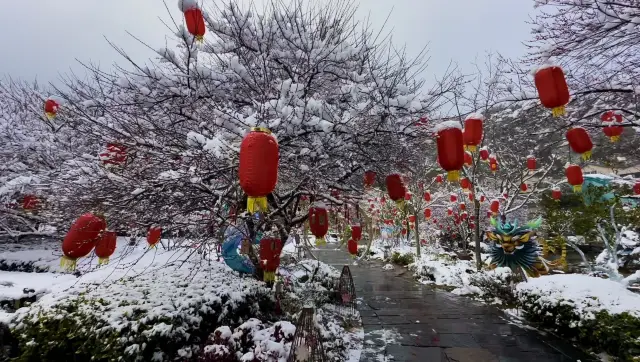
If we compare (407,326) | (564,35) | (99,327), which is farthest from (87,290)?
(564,35)

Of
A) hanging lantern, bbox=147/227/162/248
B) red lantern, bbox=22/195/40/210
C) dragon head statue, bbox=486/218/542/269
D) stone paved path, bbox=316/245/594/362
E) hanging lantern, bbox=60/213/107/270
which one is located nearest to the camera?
hanging lantern, bbox=60/213/107/270

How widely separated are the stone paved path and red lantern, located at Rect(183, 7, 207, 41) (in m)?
5.80

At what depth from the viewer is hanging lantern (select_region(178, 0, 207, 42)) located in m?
3.99

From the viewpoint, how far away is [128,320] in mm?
5031

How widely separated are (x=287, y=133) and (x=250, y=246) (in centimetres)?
250

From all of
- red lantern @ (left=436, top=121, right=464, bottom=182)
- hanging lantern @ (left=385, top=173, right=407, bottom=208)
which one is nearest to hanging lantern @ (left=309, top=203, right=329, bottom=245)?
hanging lantern @ (left=385, top=173, right=407, bottom=208)

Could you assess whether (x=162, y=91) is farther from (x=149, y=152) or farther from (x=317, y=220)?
(x=317, y=220)

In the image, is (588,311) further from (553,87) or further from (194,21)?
(194,21)

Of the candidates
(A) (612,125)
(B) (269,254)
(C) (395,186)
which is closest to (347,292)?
(B) (269,254)

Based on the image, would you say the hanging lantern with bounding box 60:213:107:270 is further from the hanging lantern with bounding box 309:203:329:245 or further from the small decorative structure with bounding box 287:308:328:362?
the hanging lantern with bounding box 309:203:329:245

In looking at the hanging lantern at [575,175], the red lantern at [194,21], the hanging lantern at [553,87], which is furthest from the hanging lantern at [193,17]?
the hanging lantern at [575,175]

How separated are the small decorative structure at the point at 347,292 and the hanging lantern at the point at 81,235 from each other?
6.63 meters

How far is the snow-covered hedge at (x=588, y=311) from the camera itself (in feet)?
17.0

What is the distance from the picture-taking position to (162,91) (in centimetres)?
523
